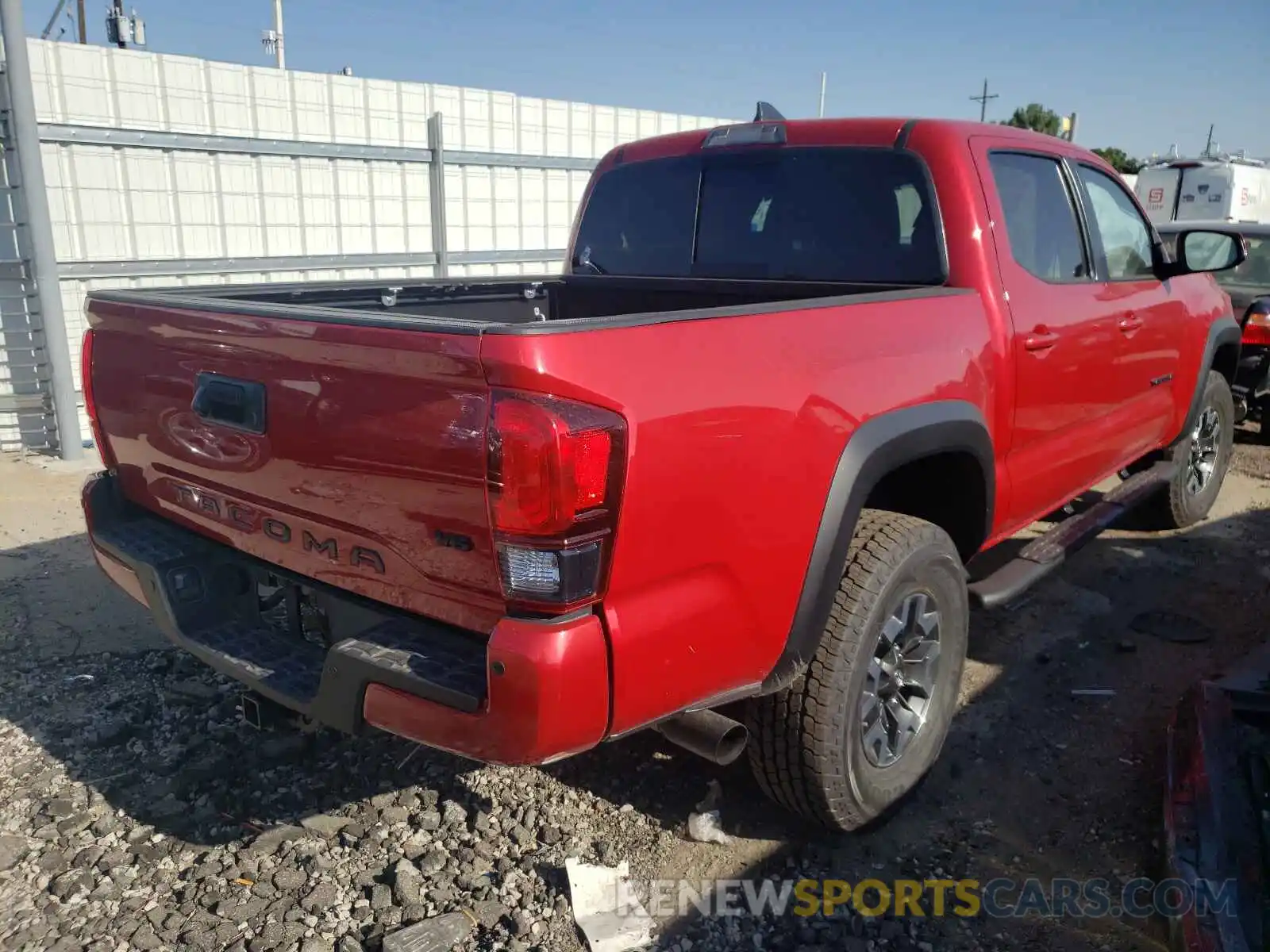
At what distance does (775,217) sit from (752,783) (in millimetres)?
1999

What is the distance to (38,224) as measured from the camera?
21.5 feet

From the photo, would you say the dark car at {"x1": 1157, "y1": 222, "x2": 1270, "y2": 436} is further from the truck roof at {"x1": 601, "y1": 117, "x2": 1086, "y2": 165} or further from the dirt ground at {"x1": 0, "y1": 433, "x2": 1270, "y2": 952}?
the truck roof at {"x1": 601, "y1": 117, "x2": 1086, "y2": 165}

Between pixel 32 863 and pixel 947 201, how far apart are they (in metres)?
3.40

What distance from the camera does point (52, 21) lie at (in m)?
24.8

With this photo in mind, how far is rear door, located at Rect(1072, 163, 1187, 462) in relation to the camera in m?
3.95

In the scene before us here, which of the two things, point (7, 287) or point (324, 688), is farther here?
point (7, 287)

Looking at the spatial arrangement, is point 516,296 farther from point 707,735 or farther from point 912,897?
point 912,897

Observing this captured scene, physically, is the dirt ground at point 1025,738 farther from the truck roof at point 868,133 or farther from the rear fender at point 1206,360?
the truck roof at point 868,133

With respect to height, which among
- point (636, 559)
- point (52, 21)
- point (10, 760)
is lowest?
point (10, 760)

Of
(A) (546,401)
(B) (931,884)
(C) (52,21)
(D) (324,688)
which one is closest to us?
(A) (546,401)

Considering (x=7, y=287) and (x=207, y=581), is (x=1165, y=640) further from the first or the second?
(x=7, y=287)

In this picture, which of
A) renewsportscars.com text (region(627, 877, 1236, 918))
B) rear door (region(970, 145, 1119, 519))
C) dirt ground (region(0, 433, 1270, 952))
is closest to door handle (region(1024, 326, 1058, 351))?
rear door (region(970, 145, 1119, 519))

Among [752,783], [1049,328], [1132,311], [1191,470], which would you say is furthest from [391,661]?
[1191,470]

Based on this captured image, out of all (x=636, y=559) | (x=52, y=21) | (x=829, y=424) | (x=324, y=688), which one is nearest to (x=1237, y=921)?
(x=829, y=424)
